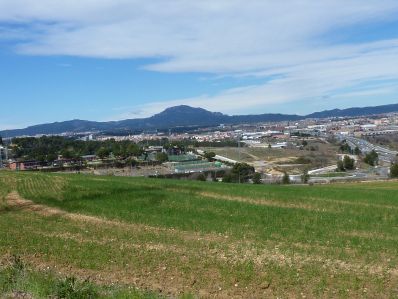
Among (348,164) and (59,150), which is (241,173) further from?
(59,150)

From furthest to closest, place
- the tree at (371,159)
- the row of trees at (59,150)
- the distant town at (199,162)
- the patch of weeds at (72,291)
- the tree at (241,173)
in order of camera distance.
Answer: the tree at (371,159), the row of trees at (59,150), the distant town at (199,162), the tree at (241,173), the patch of weeds at (72,291)

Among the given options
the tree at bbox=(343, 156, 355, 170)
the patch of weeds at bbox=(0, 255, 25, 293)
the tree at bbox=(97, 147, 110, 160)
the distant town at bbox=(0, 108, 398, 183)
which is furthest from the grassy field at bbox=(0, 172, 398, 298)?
the tree at bbox=(343, 156, 355, 170)

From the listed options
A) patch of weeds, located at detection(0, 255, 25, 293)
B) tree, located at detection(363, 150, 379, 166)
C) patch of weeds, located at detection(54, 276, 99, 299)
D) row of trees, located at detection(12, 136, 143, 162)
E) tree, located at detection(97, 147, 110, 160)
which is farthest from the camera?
tree, located at detection(363, 150, 379, 166)

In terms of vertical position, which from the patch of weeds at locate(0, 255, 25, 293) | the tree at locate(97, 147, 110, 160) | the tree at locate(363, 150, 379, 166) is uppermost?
the patch of weeds at locate(0, 255, 25, 293)

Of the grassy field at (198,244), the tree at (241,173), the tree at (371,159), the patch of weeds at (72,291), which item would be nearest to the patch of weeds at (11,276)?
the grassy field at (198,244)

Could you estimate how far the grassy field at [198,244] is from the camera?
11422mm

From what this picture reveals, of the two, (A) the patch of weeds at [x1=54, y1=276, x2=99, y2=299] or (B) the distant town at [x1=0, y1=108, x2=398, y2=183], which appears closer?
(A) the patch of weeds at [x1=54, y1=276, x2=99, y2=299]

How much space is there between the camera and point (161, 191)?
95.9 feet

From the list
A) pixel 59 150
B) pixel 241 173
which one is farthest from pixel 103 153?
pixel 241 173

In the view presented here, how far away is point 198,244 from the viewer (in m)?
15.5

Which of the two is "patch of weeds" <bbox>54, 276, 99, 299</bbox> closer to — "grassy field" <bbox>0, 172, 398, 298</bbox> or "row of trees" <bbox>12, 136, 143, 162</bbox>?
A: "grassy field" <bbox>0, 172, 398, 298</bbox>

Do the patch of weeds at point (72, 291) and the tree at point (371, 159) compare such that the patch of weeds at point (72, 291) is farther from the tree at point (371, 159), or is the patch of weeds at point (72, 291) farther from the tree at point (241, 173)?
the tree at point (371, 159)

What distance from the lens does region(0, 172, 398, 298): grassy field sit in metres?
11.4

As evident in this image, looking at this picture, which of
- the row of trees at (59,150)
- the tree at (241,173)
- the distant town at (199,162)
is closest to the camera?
the tree at (241,173)
